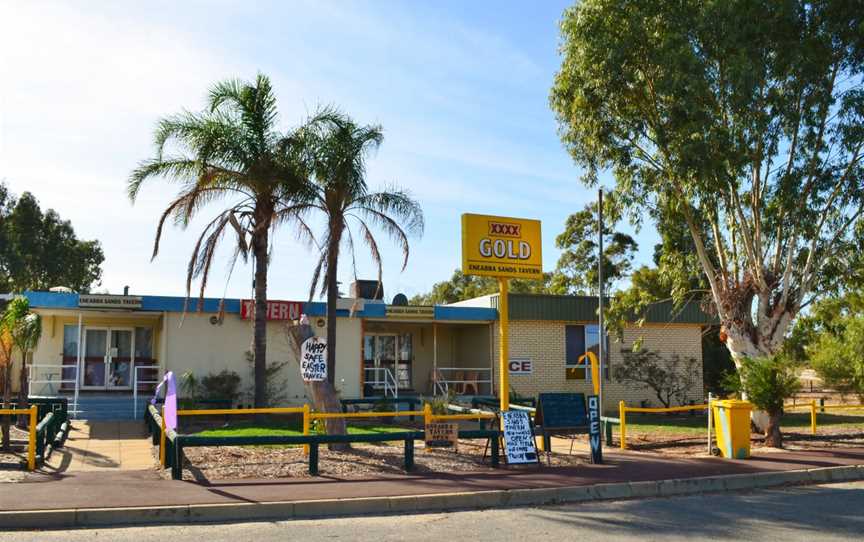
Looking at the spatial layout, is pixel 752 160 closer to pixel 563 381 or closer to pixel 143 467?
pixel 563 381

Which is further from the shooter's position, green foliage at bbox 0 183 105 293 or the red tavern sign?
green foliage at bbox 0 183 105 293

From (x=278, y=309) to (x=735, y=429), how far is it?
13.4 metres

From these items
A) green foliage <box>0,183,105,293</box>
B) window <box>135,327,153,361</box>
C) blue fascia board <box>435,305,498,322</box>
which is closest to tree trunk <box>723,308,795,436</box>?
blue fascia board <box>435,305,498,322</box>

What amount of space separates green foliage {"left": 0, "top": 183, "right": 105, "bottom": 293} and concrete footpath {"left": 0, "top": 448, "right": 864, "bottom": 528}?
41.0 meters

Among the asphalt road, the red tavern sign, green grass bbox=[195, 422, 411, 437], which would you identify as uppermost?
the red tavern sign

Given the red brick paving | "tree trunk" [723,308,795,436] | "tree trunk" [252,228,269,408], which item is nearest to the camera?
the red brick paving

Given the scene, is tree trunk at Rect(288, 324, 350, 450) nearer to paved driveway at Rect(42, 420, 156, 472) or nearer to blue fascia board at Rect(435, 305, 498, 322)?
paved driveway at Rect(42, 420, 156, 472)

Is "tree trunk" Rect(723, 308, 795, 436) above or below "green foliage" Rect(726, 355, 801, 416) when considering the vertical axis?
above

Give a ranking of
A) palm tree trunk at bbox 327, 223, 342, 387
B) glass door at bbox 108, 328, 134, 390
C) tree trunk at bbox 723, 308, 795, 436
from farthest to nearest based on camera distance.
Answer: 1. glass door at bbox 108, 328, 134, 390
2. tree trunk at bbox 723, 308, 795, 436
3. palm tree trunk at bbox 327, 223, 342, 387

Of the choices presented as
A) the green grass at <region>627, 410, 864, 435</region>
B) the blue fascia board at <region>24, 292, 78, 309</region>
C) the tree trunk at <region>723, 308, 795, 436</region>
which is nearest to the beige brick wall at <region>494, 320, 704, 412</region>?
the green grass at <region>627, 410, 864, 435</region>

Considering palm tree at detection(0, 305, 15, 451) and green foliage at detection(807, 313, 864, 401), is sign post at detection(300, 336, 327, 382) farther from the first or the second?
green foliage at detection(807, 313, 864, 401)

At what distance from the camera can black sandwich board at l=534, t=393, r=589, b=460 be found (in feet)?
44.7

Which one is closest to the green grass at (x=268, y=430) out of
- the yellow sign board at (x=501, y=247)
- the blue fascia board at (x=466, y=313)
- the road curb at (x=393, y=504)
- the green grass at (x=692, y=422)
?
the yellow sign board at (x=501, y=247)

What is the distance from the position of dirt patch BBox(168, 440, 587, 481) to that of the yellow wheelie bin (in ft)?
8.88
